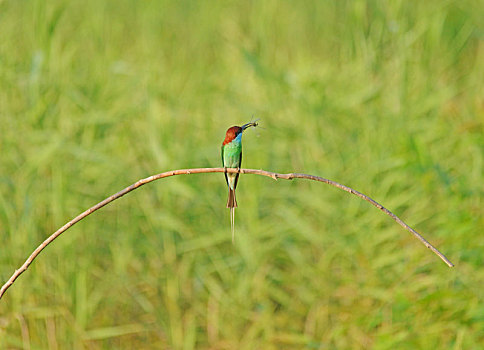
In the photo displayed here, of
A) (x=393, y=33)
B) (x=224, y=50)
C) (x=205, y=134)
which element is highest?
(x=224, y=50)

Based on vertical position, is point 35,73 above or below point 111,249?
above

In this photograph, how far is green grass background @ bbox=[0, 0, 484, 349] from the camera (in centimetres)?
306

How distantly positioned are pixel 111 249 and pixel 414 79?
1625 mm

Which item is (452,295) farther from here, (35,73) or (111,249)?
(35,73)

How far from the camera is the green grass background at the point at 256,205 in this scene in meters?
3.06

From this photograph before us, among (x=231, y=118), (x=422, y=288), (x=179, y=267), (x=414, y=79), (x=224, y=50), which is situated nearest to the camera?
(x=422, y=288)

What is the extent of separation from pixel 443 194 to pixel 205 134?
1.21m

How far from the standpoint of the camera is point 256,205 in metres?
3.22

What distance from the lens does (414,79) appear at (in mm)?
3578

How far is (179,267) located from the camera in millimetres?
3340

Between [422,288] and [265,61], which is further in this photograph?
[265,61]

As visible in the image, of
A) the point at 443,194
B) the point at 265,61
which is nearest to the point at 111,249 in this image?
the point at 265,61

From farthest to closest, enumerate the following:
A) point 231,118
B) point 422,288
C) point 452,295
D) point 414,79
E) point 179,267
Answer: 1. point 231,118
2. point 414,79
3. point 179,267
4. point 422,288
5. point 452,295

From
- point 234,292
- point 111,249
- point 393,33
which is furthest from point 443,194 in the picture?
point 111,249
